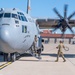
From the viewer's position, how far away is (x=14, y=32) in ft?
44.2

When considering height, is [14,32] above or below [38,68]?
above

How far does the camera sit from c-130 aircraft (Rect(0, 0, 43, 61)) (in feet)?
42.5

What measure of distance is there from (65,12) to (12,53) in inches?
462

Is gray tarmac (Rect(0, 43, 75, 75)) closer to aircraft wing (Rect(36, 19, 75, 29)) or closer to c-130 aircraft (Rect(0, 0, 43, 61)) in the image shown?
c-130 aircraft (Rect(0, 0, 43, 61))

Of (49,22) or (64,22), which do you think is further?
(49,22)

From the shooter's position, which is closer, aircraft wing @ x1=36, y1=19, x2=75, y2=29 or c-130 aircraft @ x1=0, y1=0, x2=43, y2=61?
c-130 aircraft @ x1=0, y1=0, x2=43, y2=61

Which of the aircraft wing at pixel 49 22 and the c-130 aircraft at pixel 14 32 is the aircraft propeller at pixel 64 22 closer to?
the aircraft wing at pixel 49 22

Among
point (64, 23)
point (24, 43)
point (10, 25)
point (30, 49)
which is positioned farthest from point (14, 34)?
point (64, 23)

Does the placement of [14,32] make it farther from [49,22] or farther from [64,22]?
[49,22]

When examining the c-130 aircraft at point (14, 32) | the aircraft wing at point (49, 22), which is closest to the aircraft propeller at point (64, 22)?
the aircraft wing at point (49, 22)

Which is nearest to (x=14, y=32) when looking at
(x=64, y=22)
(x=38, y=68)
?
(x=38, y=68)

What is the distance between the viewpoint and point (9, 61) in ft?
51.3

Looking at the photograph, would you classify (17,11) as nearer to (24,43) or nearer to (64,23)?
(24,43)

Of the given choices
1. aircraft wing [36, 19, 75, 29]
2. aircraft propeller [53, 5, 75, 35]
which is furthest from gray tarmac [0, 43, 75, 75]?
aircraft wing [36, 19, 75, 29]
